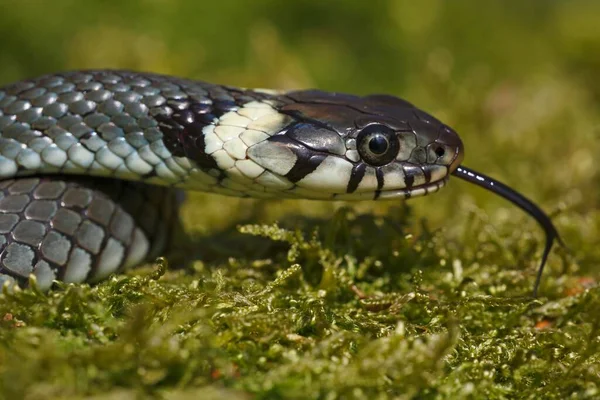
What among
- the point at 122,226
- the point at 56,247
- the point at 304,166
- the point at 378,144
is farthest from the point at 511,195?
the point at 56,247

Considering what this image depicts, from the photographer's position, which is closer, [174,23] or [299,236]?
[299,236]

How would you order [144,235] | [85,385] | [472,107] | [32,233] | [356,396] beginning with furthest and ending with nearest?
[472,107], [144,235], [32,233], [356,396], [85,385]

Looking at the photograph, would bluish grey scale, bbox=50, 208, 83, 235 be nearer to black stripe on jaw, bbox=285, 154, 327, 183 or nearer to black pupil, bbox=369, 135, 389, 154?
black stripe on jaw, bbox=285, 154, 327, 183

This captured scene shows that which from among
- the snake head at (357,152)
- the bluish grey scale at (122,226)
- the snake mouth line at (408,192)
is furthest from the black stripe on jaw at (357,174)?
the bluish grey scale at (122,226)

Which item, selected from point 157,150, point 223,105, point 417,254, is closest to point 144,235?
point 157,150

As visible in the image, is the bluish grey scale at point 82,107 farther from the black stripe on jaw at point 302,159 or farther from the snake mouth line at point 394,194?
the snake mouth line at point 394,194

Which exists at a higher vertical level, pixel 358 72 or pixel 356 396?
pixel 358 72

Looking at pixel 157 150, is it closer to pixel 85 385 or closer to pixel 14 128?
pixel 14 128
